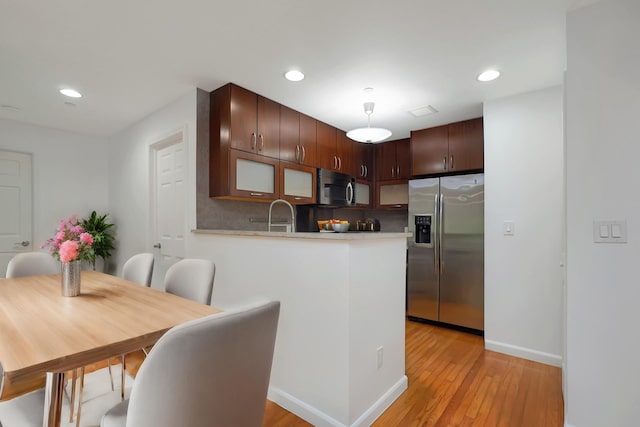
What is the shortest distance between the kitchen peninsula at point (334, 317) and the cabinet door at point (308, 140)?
157 centimetres

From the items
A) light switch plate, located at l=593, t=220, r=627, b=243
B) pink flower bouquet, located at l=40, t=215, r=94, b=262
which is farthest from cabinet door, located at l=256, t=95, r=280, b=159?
light switch plate, located at l=593, t=220, r=627, b=243

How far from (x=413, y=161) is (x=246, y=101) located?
6.92 ft

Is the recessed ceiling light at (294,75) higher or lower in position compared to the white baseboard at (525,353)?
higher

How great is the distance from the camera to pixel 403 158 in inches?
168

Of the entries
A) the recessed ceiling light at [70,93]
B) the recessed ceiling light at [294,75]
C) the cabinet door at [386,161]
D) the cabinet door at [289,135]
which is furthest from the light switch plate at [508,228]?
the recessed ceiling light at [70,93]

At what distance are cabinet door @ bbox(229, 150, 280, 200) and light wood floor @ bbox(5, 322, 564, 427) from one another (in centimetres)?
170

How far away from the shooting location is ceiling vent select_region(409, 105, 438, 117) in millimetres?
3135

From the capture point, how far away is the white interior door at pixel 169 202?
2.93 metres

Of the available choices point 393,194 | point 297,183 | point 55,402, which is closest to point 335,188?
point 297,183

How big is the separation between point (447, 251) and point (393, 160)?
1.63 meters

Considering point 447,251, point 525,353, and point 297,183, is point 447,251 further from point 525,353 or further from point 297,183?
point 297,183

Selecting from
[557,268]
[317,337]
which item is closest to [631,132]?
[557,268]

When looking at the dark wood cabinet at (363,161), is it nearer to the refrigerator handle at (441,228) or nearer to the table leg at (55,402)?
the refrigerator handle at (441,228)

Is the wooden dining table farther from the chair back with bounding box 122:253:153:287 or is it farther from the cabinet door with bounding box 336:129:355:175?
the cabinet door with bounding box 336:129:355:175
